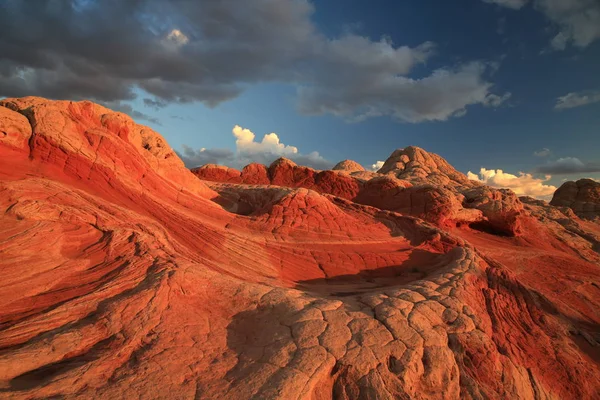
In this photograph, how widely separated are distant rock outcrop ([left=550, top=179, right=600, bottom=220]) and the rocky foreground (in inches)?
1142

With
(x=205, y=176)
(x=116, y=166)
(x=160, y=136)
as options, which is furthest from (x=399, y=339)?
(x=205, y=176)

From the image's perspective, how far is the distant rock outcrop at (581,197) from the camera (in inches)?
1421

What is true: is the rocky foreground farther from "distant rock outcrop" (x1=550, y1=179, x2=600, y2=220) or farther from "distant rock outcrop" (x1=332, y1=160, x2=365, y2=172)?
"distant rock outcrop" (x1=550, y1=179, x2=600, y2=220)

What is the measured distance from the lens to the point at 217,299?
21.3 feet

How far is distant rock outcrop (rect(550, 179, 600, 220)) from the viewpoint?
36.1 meters

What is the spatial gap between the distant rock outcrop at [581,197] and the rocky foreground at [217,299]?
95.1 feet

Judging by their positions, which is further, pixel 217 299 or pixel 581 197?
pixel 581 197

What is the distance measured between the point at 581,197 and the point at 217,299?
1857 inches

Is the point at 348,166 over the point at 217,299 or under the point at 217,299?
over

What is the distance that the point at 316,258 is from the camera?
1222cm

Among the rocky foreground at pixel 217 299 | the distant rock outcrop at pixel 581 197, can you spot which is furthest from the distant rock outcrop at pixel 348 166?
the rocky foreground at pixel 217 299

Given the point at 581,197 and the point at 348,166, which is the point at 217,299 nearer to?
the point at 348,166

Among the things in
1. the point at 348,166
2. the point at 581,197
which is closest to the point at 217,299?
the point at 348,166

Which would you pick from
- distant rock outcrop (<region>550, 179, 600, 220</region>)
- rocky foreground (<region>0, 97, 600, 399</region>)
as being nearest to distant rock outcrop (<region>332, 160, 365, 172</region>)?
→ distant rock outcrop (<region>550, 179, 600, 220</region>)
